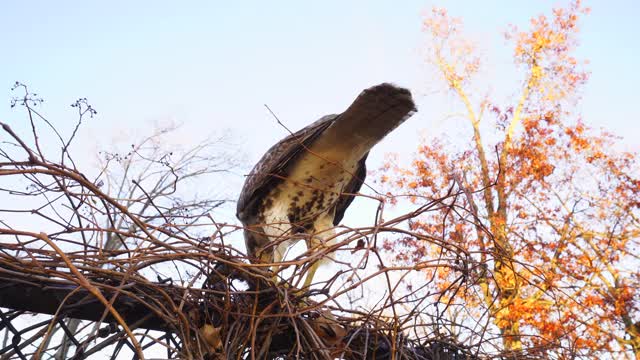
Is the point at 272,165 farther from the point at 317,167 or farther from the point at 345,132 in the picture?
the point at 345,132

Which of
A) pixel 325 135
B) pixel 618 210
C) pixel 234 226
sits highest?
pixel 618 210

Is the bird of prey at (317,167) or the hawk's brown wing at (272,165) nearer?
the bird of prey at (317,167)

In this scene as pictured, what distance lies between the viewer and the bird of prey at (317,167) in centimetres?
201

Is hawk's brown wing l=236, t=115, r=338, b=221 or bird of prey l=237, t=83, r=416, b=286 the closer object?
bird of prey l=237, t=83, r=416, b=286

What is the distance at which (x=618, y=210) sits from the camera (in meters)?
11.5

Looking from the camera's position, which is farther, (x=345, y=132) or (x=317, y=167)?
(x=317, y=167)

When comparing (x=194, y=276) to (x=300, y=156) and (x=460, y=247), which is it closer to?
(x=460, y=247)

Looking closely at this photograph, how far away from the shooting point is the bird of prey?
2014 mm

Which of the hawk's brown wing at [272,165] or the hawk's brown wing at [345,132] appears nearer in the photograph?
the hawk's brown wing at [345,132]

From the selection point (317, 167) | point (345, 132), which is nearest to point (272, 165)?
point (317, 167)

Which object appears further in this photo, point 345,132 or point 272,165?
point 272,165

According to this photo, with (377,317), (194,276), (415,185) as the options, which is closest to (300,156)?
(377,317)

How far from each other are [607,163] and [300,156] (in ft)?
37.4

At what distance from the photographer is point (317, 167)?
253 centimetres
